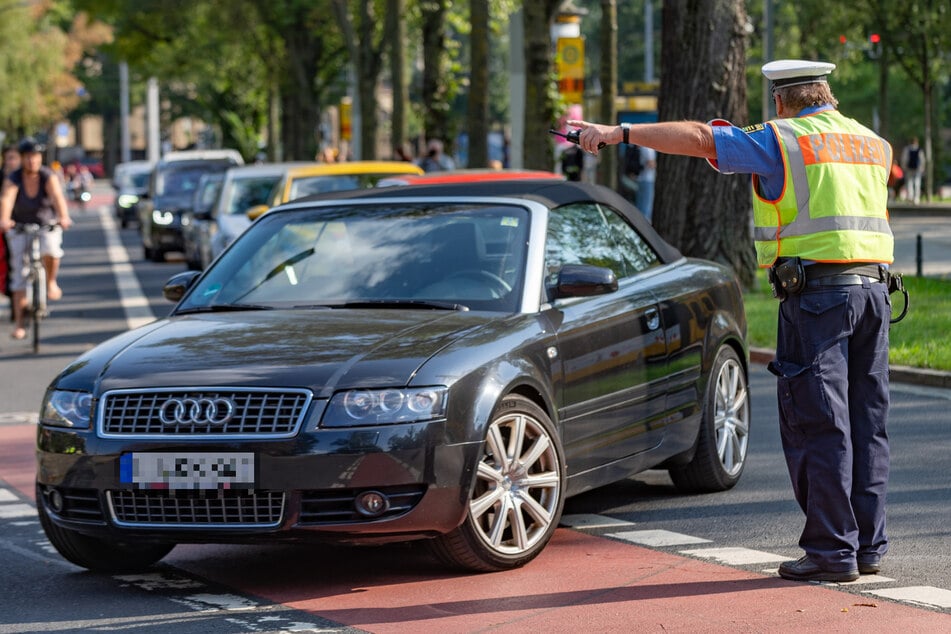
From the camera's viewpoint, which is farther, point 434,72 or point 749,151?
point 434,72

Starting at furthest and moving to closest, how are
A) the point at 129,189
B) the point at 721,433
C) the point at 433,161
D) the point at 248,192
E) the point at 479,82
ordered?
the point at 129,189, the point at 433,161, the point at 479,82, the point at 248,192, the point at 721,433

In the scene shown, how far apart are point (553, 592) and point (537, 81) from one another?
18.6 metres

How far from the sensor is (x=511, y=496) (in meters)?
6.60

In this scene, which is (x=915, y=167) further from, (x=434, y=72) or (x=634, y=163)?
(x=634, y=163)

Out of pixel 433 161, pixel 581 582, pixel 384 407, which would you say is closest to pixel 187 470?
pixel 384 407

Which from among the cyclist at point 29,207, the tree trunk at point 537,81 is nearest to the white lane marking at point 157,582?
the cyclist at point 29,207

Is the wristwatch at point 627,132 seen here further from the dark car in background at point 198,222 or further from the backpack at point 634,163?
the backpack at point 634,163

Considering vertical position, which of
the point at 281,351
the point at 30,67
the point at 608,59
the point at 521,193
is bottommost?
the point at 281,351

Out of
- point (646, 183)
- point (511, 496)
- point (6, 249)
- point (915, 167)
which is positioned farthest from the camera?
point (915, 167)

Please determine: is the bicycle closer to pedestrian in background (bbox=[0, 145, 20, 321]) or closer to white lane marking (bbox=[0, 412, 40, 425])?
pedestrian in background (bbox=[0, 145, 20, 321])

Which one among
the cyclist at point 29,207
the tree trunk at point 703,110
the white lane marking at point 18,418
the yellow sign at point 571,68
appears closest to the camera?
the white lane marking at point 18,418

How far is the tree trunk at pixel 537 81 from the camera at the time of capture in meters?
24.3

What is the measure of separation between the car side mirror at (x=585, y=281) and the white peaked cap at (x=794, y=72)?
1.14m

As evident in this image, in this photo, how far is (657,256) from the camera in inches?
332
